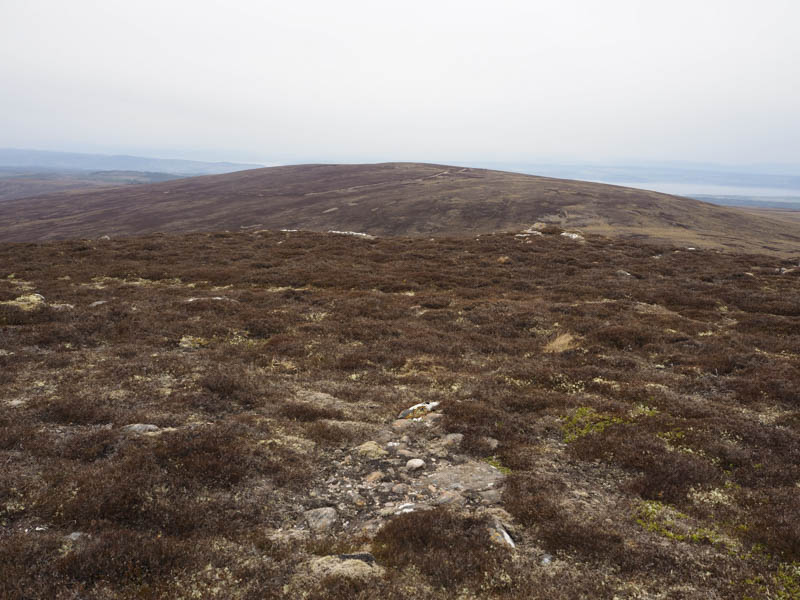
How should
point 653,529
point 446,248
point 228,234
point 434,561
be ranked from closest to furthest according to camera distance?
point 434,561, point 653,529, point 446,248, point 228,234

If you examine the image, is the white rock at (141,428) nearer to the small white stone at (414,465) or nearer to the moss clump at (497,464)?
the small white stone at (414,465)

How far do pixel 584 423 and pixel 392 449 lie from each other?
472 cm

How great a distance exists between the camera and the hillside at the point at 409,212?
8906 cm

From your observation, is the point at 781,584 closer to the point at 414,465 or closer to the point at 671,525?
the point at 671,525

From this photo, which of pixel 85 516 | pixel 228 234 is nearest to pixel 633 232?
pixel 228 234

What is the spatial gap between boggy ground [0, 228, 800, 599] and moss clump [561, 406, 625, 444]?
6 centimetres

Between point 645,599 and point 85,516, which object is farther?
point 85,516

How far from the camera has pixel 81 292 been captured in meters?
21.2

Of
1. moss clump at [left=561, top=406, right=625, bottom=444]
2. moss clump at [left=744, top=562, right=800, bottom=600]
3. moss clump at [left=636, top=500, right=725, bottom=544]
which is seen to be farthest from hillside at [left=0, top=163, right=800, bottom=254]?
moss clump at [left=744, top=562, right=800, bottom=600]

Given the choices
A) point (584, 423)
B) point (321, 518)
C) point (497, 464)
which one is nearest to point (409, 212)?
point (584, 423)

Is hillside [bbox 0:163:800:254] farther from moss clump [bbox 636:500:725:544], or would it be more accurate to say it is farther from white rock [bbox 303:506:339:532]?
white rock [bbox 303:506:339:532]

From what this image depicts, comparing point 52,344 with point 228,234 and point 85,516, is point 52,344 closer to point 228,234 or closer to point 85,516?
point 85,516

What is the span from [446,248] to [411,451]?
3170 centimetres

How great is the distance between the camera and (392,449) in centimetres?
910
